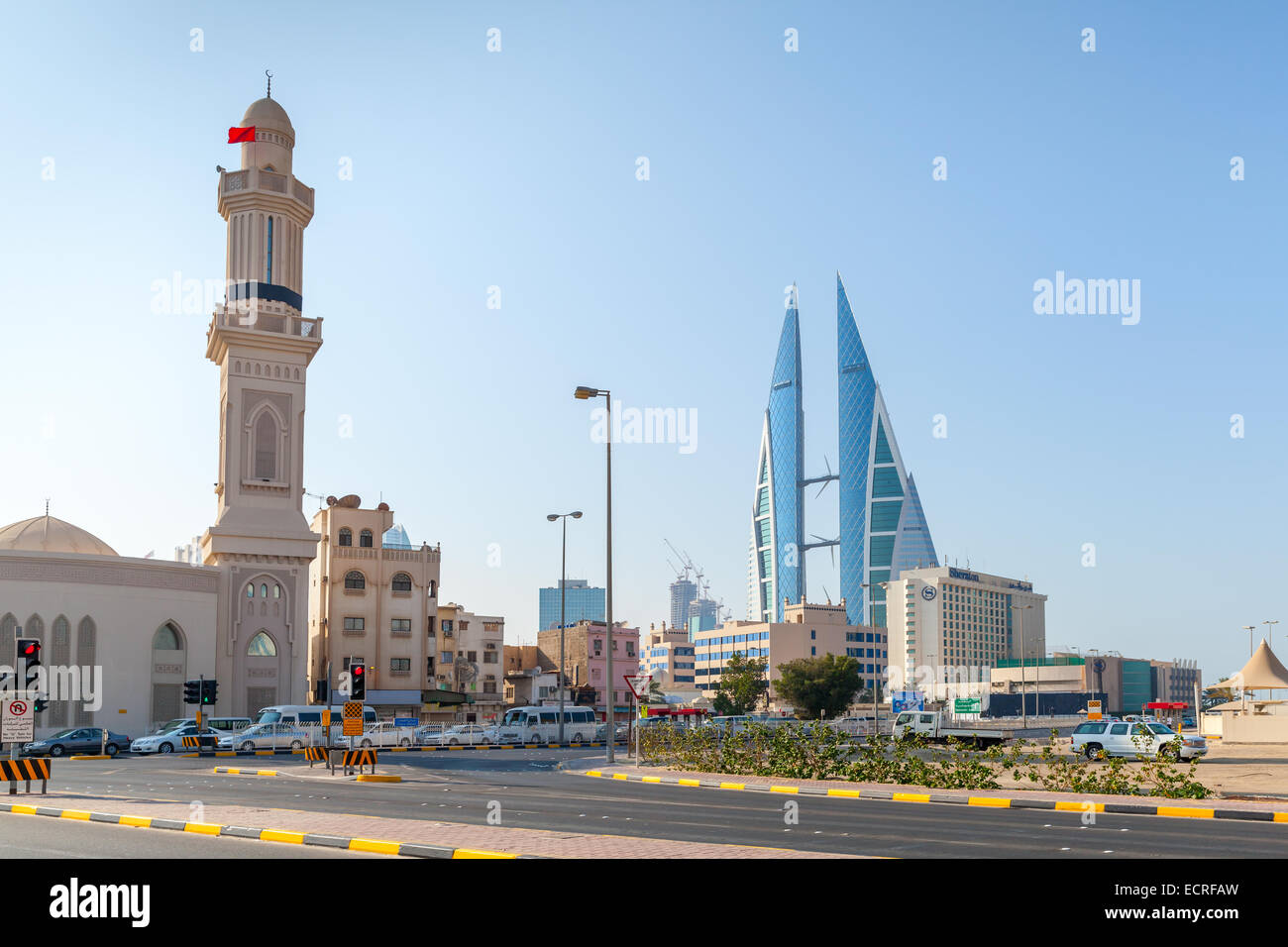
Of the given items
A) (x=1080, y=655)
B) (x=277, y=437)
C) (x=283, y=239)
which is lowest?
(x=1080, y=655)

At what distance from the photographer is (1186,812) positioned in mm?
22000

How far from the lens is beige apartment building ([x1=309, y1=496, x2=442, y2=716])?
83.4 m

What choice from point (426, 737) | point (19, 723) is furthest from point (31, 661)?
point (426, 737)

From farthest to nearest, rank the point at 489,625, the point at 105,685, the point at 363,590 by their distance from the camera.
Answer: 1. the point at 489,625
2. the point at 363,590
3. the point at 105,685

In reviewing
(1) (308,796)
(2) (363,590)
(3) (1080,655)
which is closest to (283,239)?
A: (2) (363,590)

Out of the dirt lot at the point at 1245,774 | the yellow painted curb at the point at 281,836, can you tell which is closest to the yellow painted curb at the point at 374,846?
the yellow painted curb at the point at 281,836

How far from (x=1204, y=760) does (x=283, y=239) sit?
57877 millimetres

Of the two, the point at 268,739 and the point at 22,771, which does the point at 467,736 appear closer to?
the point at 268,739

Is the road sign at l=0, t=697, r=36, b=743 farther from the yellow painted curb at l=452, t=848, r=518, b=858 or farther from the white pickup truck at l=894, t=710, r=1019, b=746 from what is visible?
the white pickup truck at l=894, t=710, r=1019, b=746

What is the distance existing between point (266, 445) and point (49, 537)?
13089 millimetres
